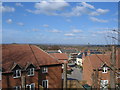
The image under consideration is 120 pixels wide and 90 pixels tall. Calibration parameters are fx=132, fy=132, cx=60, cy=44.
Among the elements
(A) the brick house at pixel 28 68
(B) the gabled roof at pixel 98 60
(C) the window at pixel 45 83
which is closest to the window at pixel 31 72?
(A) the brick house at pixel 28 68

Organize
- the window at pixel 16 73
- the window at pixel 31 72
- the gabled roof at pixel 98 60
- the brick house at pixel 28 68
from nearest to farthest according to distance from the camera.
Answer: the brick house at pixel 28 68
the window at pixel 16 73
the window at pixel 31 72
the gabled roof at pixel 98 60

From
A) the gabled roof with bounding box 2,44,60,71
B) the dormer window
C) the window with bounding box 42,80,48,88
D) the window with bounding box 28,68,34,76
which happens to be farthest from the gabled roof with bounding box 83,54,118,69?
the dormer window

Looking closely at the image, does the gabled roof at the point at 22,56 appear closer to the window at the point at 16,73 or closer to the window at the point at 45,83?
the window at the point at 16,73

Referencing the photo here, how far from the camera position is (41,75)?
13.5 metres

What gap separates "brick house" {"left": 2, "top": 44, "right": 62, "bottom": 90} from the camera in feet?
38.1

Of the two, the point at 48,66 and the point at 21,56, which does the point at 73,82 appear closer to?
the point at 48,66

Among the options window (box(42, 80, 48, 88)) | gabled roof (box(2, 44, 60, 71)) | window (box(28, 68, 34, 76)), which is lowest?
window (box(42, 80, 48, 88))

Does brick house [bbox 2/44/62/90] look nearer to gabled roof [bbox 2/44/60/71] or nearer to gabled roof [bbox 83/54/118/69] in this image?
gabled roof [bbox 2/44/60/71]

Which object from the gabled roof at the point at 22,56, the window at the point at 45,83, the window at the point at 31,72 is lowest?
the window at the point at 45,83

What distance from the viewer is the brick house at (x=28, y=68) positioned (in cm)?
1161

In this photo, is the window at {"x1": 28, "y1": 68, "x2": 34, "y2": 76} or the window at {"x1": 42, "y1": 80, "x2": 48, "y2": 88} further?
the window at {"x1": 42, "y1": 80, "x2": 48, "y2": 88}

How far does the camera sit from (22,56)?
13.4 meters

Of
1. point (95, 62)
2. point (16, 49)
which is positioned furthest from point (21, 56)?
point (95, 62)

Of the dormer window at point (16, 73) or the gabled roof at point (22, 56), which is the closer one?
the dormer window at point (16, 73)
